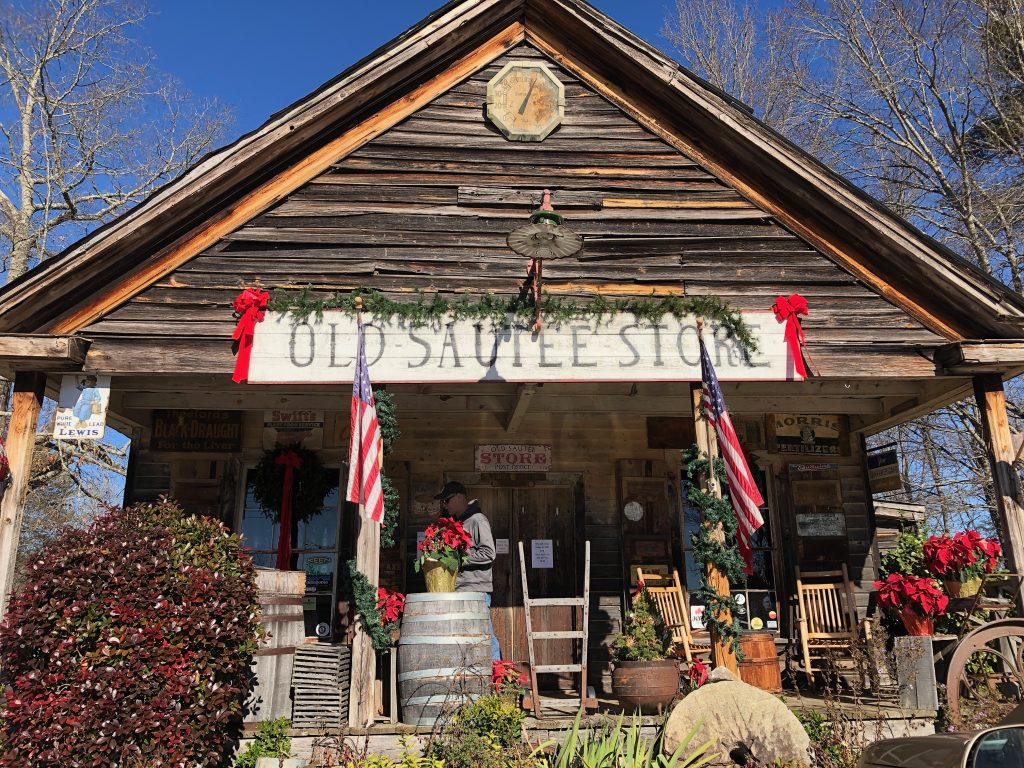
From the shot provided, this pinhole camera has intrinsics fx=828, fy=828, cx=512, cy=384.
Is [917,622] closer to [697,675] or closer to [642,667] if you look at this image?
[697,675]

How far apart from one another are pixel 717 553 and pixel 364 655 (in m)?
2.99

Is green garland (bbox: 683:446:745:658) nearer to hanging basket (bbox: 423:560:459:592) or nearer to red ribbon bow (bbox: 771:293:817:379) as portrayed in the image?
red ribbon bow (bbox: 771:293:817:379)

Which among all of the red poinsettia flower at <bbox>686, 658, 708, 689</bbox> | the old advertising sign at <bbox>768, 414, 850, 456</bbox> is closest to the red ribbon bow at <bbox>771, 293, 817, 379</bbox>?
the old advertising sign at <bbox>768, 414, 850, 456</bbox>

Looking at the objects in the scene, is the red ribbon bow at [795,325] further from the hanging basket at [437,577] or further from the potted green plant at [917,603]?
the hanging basket at [437,577]

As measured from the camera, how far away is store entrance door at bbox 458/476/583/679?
9117 mm

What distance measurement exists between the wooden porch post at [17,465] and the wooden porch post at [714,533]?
563 centimetres

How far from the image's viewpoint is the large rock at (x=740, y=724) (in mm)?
5496

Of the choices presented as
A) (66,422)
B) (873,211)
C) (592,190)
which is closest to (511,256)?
(592,190)

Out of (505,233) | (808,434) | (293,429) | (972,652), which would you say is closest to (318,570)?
(293,429)

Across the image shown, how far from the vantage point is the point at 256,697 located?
6535 mm

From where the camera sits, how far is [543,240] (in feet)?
21.0

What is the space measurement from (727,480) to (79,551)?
5041 mm

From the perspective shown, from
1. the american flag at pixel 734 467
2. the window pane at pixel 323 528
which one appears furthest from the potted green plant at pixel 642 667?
the window pane at pixel 323 528

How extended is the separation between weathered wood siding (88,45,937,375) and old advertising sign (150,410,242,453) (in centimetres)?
205
